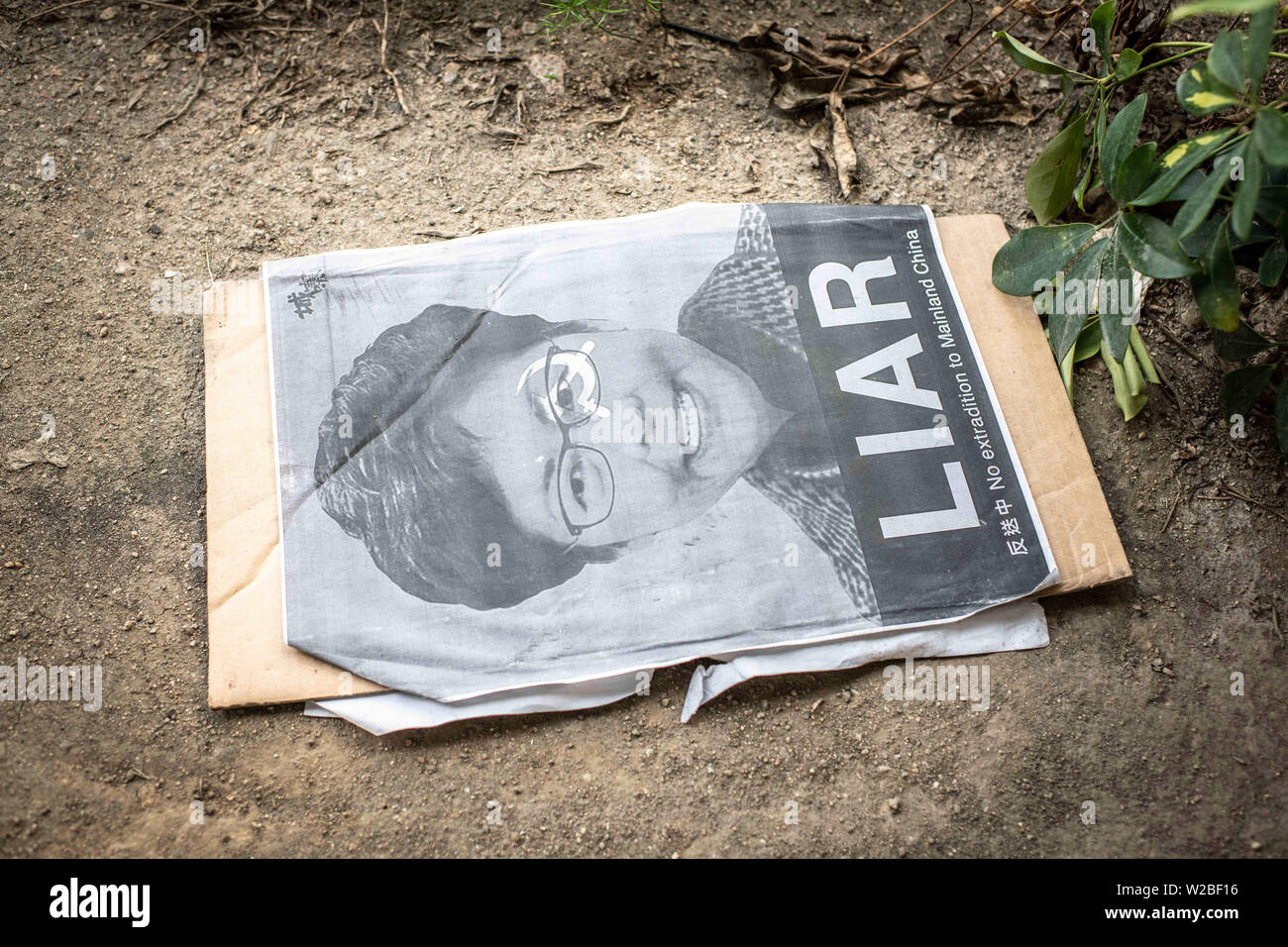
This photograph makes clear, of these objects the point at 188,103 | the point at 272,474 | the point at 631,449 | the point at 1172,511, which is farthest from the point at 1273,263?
the point at 188,103

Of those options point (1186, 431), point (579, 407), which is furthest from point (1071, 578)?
point (579, 407)

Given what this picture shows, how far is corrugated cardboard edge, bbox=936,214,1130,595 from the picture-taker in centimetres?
94

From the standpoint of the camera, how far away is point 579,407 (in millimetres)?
983

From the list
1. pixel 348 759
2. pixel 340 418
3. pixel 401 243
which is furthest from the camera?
pixel 401 243

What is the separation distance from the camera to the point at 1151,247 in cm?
80

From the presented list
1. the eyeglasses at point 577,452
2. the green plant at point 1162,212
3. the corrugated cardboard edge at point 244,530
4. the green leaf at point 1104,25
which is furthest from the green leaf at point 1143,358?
the corrugated cardboard edge at point 244,530

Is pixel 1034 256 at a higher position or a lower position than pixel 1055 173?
lower

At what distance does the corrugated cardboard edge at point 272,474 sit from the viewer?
34.8 inches

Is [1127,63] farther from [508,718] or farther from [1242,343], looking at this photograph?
[508,718]

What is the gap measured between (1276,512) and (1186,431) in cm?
14

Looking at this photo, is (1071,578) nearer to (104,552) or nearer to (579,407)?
(579,407)

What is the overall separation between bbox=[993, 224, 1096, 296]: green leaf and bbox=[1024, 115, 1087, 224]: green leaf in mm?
76

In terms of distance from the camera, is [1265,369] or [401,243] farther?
[401,243]

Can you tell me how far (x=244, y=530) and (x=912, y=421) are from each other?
0.81m
